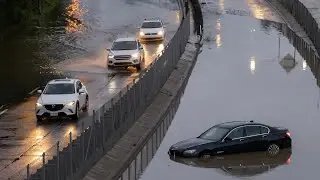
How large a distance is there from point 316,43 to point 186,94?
55.8 ft

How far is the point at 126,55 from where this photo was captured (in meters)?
46.8

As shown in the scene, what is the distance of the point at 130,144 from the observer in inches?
1169

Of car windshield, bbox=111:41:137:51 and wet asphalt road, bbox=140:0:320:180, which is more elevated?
car windshield, bbox=111:41:137:51

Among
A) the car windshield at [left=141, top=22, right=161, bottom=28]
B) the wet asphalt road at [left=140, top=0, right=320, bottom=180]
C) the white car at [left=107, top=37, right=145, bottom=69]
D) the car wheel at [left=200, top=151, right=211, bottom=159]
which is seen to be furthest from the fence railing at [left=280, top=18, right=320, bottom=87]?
the car wheel at [left=200, top=151, right=211, bottom=159]

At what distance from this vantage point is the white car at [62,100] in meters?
32.9

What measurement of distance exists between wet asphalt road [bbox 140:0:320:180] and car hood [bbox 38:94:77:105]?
13.9ft

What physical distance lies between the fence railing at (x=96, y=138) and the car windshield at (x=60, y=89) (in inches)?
75.9

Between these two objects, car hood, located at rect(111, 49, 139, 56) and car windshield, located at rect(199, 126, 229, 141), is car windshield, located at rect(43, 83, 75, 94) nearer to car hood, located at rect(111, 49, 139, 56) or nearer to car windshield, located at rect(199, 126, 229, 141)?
car windshield, located at rect(199, 126, 229, 141)

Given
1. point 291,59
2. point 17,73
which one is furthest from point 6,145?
point 291,59

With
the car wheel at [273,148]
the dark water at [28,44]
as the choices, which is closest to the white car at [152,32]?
the dark water at [28,44]

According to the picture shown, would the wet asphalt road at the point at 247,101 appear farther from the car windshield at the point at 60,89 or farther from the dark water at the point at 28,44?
the dark water at the point at 28,44

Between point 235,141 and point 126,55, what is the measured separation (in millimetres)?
18394

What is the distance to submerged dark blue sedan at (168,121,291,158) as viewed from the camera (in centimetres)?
2877

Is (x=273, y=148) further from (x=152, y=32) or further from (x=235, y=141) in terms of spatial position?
(x=152, y=32)
